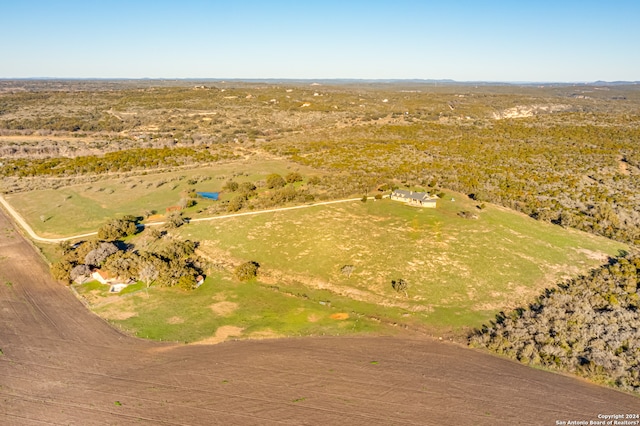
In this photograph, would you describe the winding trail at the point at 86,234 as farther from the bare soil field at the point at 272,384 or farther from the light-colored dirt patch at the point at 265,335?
the light-colored dirt patch at the point at 265,335

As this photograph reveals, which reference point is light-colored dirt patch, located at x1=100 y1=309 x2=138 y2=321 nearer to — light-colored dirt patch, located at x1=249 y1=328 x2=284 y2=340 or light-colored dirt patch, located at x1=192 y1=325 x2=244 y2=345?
light-colored dirt patch, located at x1=192 y1=325 x2=244 y2=345

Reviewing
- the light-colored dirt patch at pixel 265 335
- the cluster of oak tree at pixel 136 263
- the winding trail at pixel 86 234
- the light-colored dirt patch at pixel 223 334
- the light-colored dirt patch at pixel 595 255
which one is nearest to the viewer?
the light-colored dirt patch at pixel 223 334

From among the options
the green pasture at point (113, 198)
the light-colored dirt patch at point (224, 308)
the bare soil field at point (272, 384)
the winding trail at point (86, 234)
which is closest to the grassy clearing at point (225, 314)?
the light-colored dirt patch at point (224, 308)

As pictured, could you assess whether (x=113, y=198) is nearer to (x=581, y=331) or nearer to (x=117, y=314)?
(x=117, y=314)

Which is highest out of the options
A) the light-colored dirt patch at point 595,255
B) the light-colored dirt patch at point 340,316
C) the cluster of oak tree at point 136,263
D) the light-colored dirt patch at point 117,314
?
the light-colored dirt patch at point 595,255

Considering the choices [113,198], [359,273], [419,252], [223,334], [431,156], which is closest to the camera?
[223,334]

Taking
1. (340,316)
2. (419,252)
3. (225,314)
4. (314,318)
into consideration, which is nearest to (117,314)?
(225,314)

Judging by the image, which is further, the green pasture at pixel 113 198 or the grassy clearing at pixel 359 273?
the green pasture at pixel 113 198
